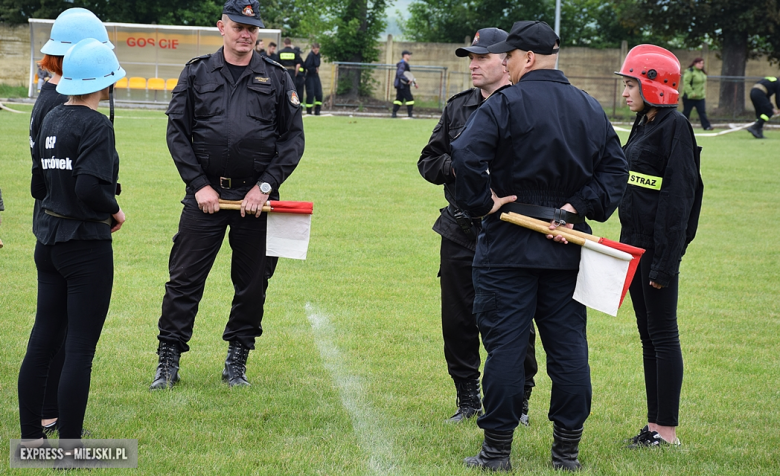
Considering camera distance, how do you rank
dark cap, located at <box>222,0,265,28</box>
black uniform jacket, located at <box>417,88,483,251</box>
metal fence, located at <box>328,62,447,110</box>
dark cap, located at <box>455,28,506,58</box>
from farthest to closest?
metal fence, located at <box>328,62,447,110</box> < dark cap, located at <box>222,0,265,28</box> < black uniform jacket, located at <box>417,88,483,251</box> < dark cap, located at <box>455,28,506,58</box>

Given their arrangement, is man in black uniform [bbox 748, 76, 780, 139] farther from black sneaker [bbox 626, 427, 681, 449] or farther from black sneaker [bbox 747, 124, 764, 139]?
black sneaker [bbox 626, 427, 681, 449]

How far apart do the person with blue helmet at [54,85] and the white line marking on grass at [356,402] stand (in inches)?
63.3

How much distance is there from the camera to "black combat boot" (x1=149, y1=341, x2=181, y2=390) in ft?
17.3

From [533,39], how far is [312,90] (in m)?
24.9

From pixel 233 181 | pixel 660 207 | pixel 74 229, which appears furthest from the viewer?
pixel 233 181

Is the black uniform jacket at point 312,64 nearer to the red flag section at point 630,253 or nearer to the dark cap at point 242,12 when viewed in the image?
the dark cap at point 242,12

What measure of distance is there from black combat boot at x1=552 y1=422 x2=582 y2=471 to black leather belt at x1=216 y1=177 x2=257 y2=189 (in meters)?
2.50

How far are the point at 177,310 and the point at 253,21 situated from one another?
1.89 meters

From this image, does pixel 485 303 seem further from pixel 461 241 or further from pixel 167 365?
pixel 167 365

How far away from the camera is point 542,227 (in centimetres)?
395

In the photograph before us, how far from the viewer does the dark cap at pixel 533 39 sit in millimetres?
3959

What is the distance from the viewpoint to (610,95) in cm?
3512

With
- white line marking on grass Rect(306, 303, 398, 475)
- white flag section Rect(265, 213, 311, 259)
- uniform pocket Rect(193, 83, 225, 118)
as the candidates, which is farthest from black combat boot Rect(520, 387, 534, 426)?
uniform pocket Rect(193, 83, 225, 118)

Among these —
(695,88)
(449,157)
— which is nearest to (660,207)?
(449,157)
